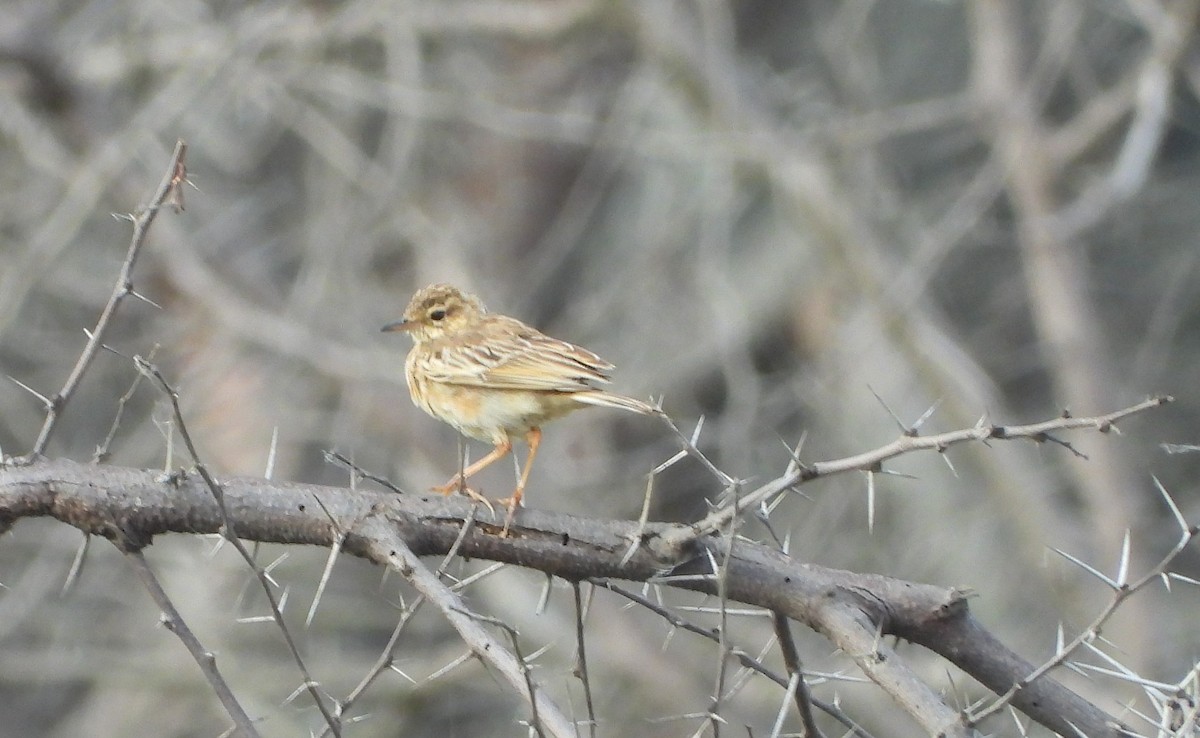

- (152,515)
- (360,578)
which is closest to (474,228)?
(360,578)

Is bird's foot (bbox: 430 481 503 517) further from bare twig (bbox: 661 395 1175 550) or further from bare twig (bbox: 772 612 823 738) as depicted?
bare twig (bbox: 772 612 823 738)

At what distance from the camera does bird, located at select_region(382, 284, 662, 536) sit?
5250 mm

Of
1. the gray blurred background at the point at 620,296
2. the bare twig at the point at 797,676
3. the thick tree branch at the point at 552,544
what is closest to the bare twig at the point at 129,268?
the thick tree branch at the point at 552,544

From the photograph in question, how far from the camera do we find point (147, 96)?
1253cm

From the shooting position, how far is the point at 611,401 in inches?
193

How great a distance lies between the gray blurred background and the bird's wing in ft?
15.3

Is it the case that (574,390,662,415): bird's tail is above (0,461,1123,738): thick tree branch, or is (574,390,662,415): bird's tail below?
above

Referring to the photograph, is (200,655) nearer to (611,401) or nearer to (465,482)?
(465,482)

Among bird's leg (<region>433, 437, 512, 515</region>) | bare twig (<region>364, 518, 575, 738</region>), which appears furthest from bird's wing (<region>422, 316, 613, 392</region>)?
bare twig (<region>364, 518, 575, 738</region>)

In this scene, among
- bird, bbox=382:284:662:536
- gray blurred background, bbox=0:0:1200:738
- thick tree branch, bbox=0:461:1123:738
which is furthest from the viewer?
gray blurred background, bbox=0:0:1200:738

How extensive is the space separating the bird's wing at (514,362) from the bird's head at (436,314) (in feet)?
0.96

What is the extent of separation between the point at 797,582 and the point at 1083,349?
7921 mm

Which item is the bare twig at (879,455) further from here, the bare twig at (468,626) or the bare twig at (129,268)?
the bare twig at (129,268)

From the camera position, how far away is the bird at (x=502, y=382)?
17.2ft
